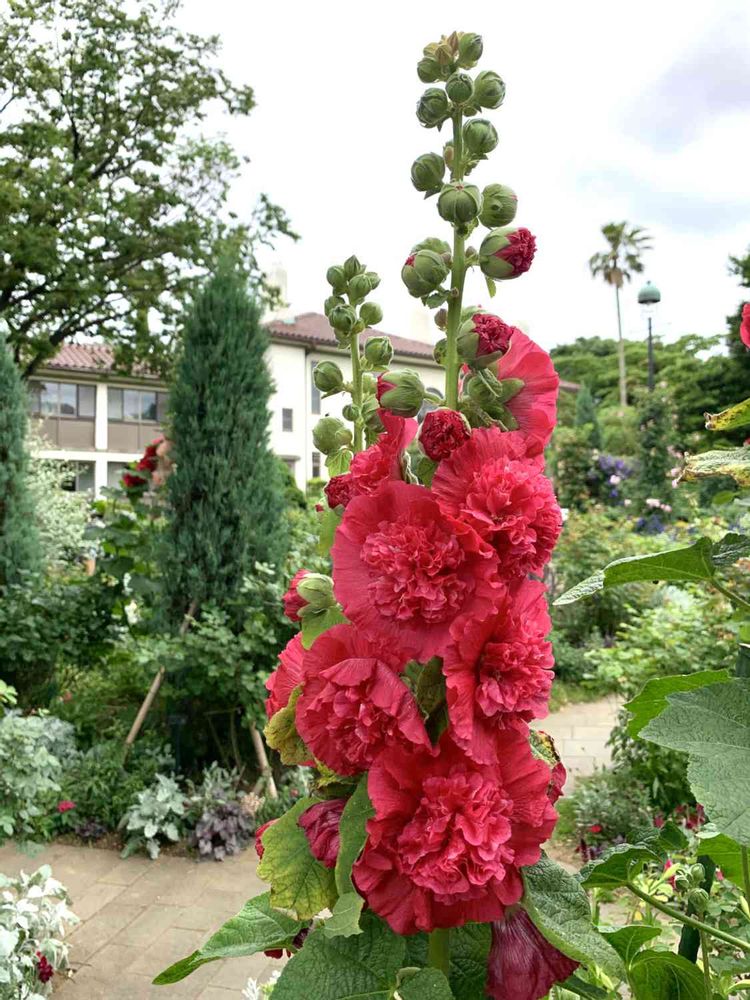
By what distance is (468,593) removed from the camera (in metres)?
0.67

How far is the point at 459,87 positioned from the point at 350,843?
714 millimetres

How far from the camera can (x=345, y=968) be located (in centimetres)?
66

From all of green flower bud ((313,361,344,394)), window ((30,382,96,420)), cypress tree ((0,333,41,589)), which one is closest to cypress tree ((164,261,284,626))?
cypress tree ((0,333,41,589))

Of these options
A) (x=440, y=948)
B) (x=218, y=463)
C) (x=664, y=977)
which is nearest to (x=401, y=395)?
(x=440, y=948)

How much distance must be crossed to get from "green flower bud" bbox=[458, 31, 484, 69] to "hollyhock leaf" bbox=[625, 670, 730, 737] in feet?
2.13

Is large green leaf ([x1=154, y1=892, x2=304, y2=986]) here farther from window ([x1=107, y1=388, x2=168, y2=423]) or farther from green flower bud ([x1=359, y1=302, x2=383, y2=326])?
window ([x1=107, y1=388, x2=168, y2=423])

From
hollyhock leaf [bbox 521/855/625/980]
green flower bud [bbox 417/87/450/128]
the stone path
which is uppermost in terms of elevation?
green flower bud [bbox 417/87/450/128]

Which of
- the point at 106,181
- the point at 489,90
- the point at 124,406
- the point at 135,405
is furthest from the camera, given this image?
the point at 135,405

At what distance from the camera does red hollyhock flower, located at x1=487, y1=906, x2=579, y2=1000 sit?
2.16 feet

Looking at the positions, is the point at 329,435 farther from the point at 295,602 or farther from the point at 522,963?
the point at 522,963

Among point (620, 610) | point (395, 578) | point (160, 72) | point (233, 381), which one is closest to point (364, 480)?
point (395, 578)

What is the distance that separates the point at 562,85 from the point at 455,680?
130 centimetres

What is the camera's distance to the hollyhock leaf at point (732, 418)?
791 millimetres

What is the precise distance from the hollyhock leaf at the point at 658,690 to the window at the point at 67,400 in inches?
1057
